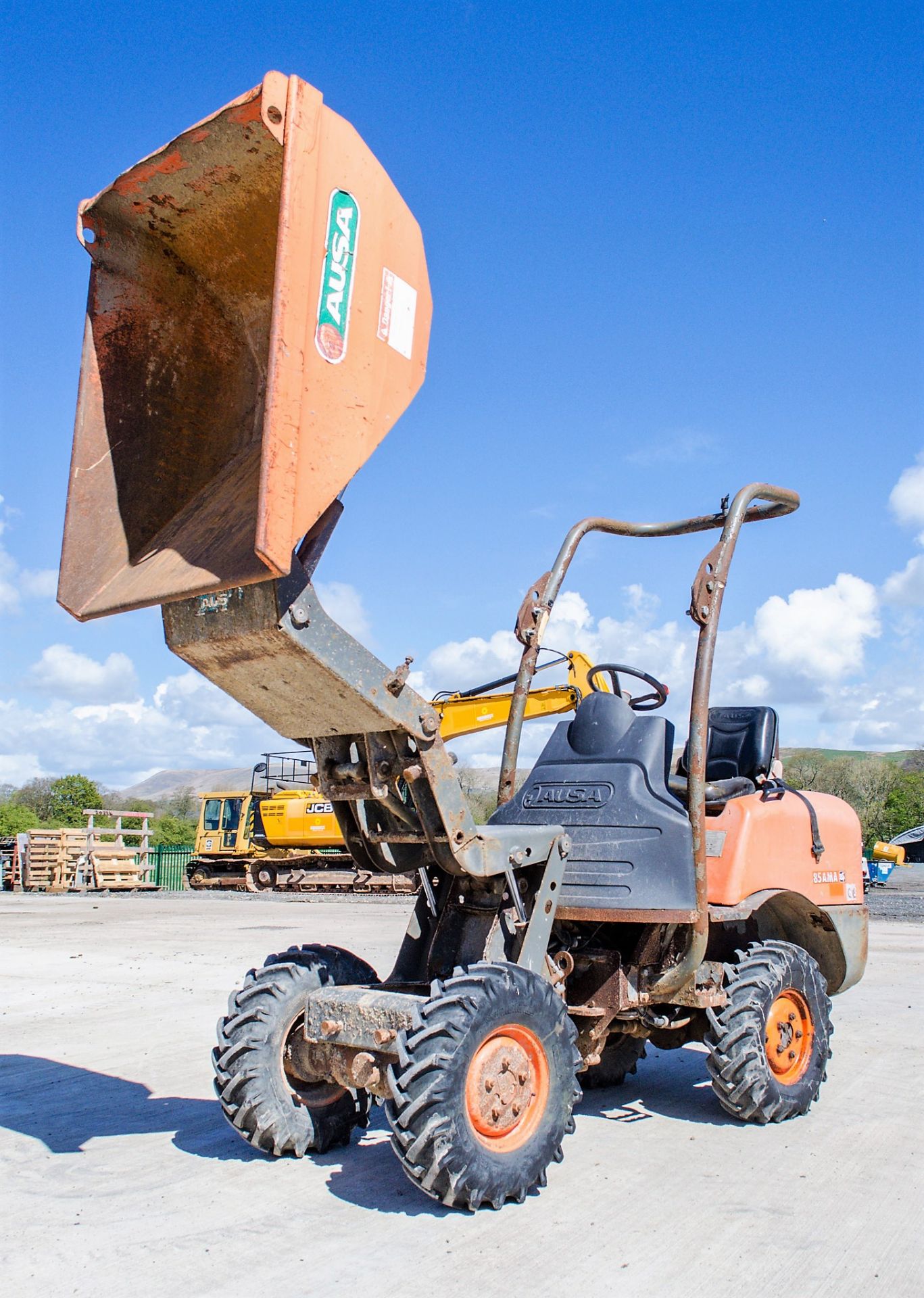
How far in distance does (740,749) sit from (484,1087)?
2.81 metres

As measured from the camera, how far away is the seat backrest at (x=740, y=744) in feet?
19.5

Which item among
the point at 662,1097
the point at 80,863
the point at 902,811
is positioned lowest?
the point at 80,863

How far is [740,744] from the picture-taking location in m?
6.05

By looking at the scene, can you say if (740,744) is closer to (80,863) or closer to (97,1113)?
(97,1113)

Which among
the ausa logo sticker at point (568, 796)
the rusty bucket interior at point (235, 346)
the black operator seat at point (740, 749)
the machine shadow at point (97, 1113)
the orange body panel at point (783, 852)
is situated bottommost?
the machine shadow at point (97, 1113)

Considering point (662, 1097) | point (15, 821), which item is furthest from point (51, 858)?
point (662, 1097)

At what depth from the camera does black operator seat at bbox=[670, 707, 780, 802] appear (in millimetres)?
5895

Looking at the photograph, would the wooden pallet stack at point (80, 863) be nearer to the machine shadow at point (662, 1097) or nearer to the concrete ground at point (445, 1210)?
the concrete ground at point (445, 1210)

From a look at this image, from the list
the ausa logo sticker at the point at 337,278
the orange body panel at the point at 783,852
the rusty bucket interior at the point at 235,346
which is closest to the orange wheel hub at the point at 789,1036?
the orange body panel at the point at 783,852

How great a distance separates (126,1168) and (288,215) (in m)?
3.69

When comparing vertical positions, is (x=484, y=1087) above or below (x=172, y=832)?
above

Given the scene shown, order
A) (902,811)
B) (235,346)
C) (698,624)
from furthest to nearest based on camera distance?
(902,811), (698,624), (235,346)

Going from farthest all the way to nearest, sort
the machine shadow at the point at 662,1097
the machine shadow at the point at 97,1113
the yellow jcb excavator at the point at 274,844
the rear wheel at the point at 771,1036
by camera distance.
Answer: the yellow jcb excavator at the point at 274,844 → the machine shadow at the point at 662,1097 → the rear wheel at the point at 771,1036 → the machine shadow at the point at 97,1113

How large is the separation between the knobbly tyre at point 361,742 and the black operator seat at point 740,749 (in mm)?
213
